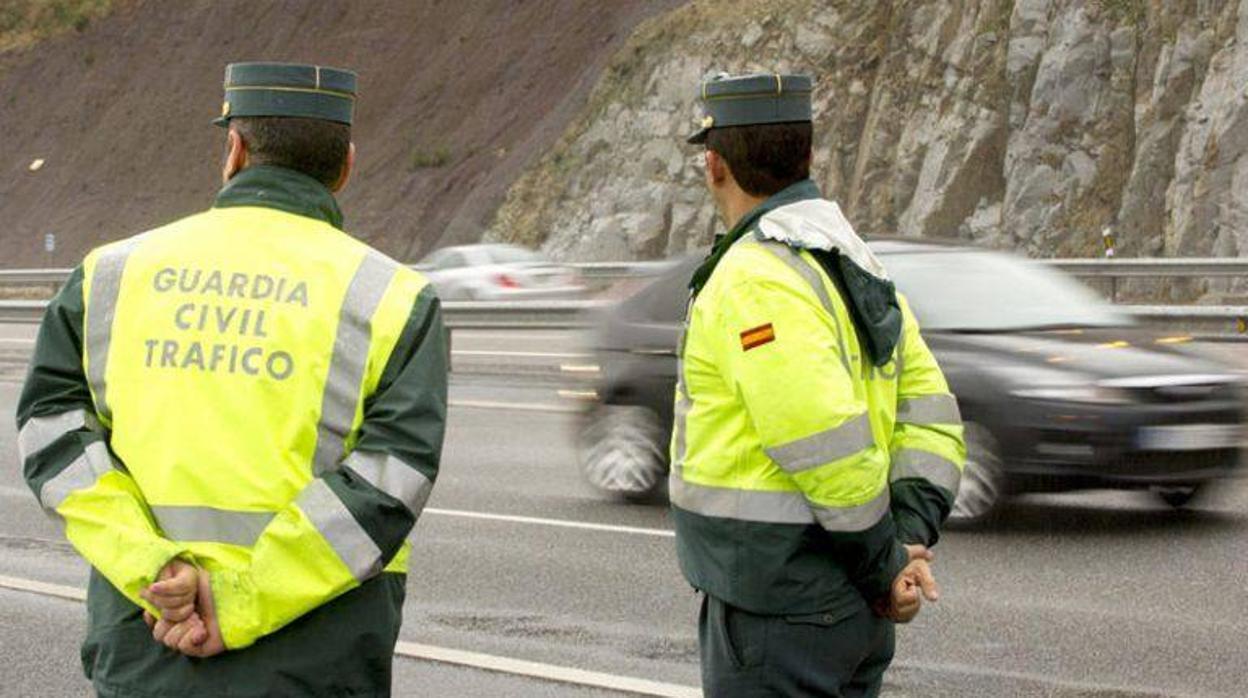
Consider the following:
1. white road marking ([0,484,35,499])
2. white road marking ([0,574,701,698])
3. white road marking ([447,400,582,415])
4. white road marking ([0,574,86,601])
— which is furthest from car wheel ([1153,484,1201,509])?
white road marking ([447,400,582,415])

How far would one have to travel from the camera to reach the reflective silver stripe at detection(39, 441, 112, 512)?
3789 millimetres

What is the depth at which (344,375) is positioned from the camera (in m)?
3.78

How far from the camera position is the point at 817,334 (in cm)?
393

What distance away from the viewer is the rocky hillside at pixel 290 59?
50.0 meters

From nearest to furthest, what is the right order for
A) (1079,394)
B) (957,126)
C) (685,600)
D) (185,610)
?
(185,610) < (685,600) < (1079,394) < (957,126)

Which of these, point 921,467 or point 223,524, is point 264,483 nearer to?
point 223,524

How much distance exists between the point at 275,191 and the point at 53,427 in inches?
22.3

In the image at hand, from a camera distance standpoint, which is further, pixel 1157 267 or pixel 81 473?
pixel 1157 267

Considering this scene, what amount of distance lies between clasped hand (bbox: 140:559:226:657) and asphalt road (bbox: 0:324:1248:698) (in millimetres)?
4154

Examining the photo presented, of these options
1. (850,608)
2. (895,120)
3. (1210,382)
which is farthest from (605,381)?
(895,120)

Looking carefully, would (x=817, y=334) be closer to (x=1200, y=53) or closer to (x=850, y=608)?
(x=850, y=608)

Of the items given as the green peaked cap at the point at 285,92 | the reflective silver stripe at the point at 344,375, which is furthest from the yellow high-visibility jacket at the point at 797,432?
the green peaked cap at the point at 285,92

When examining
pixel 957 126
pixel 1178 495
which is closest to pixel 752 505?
pixel 1178 495

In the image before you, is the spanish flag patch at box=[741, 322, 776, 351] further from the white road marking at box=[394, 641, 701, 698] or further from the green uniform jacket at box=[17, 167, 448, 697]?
the white road marking at box=[394, 641, 701, 698]
